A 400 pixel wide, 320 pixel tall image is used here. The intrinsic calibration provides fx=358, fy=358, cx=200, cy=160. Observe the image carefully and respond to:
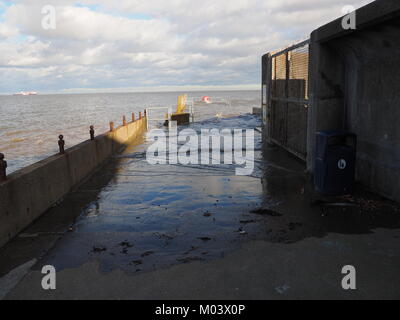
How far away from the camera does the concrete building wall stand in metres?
6.86

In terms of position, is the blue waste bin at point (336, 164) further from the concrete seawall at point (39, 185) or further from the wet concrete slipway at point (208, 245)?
the concrete seawall at point (39, 185)

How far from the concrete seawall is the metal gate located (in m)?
6.77

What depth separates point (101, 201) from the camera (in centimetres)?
816

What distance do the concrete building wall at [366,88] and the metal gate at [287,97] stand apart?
153 centimetres

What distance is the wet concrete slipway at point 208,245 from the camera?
4230 millimetres

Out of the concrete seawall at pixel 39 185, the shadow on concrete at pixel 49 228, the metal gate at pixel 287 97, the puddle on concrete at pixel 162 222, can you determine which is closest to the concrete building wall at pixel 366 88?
the metal gate at pixel 287 97

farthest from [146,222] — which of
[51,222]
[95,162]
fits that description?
[95,162]

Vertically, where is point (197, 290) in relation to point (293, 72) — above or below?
below

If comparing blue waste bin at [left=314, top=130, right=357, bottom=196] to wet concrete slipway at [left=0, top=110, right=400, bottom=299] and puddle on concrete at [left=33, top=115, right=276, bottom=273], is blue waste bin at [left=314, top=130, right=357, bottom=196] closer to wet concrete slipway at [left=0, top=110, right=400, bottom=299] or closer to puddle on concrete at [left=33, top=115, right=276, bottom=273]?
wet concrete slipway at [left=0, top=110, right=400, bottom=299]

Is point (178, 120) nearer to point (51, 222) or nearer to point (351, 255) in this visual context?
point (51, 222)

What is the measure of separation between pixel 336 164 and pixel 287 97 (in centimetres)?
564

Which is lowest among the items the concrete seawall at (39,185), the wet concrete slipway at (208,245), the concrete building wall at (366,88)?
the wet concrete slipway at (208,245)

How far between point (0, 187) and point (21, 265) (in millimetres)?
1341

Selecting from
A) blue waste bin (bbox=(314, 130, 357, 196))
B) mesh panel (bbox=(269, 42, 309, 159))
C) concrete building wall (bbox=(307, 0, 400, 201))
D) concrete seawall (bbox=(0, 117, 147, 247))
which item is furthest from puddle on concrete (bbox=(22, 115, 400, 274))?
mesh panel (bbox=(269, 42, 309, 159))
